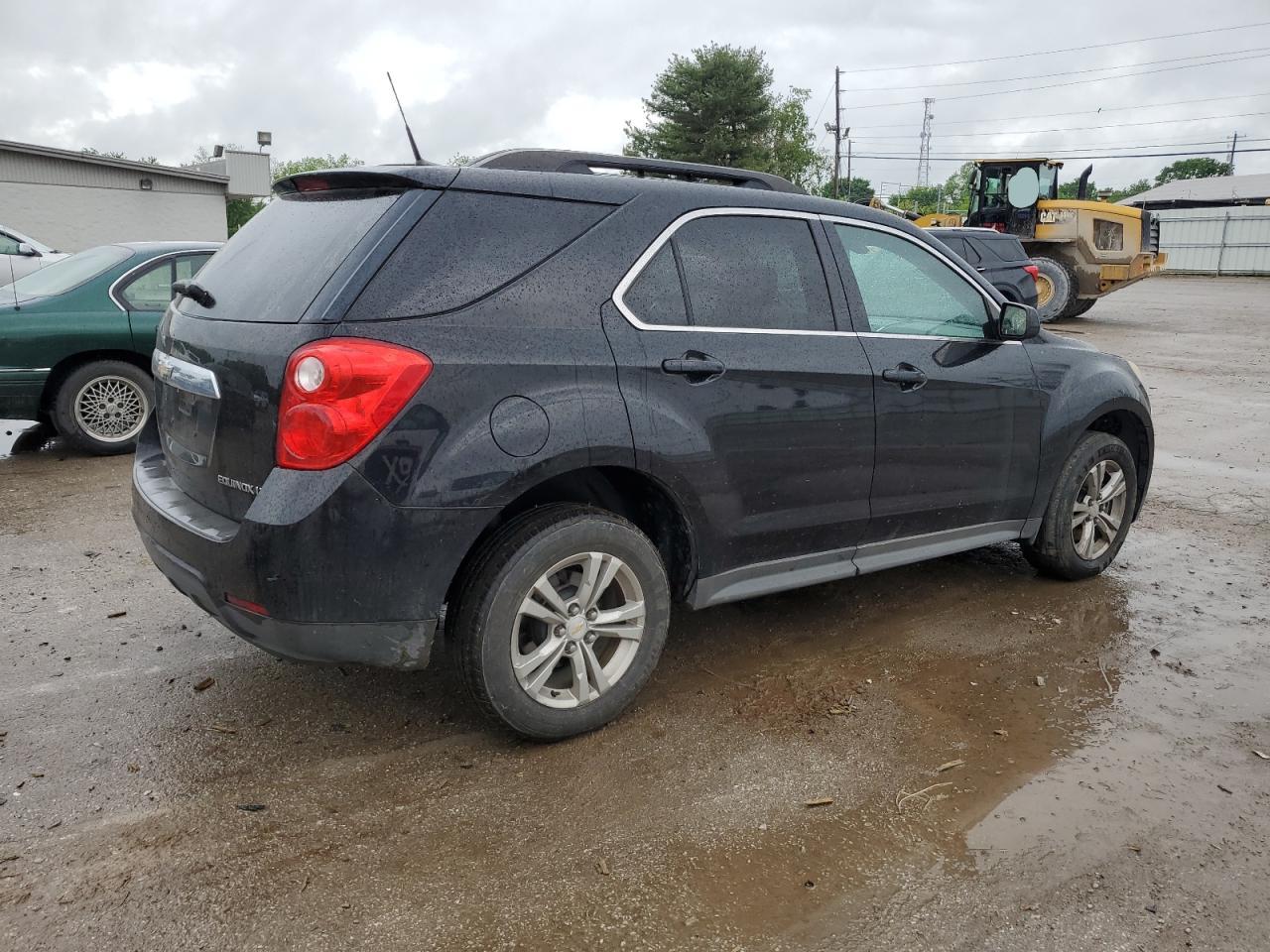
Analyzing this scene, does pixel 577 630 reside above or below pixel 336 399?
below

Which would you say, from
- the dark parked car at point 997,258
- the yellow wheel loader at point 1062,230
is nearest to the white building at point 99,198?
the yellow wheel loader at point 1062,230

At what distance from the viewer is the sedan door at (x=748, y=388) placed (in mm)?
3371

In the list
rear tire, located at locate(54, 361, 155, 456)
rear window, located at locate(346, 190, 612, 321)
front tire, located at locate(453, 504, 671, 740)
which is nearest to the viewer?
rear window, located at locate(346, 190, 612, 321)

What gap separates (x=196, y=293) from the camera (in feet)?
11.6

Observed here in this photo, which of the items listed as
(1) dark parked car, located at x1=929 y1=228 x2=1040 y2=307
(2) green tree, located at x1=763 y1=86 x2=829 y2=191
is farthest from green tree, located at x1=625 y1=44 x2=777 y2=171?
(1) dark parked car, located at x1=929 y1=228 x2=1040 y2=307

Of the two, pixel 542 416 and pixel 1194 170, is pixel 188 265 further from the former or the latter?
pixel 1194 170

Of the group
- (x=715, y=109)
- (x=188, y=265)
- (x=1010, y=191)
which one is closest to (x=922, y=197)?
(x=715, y=109)

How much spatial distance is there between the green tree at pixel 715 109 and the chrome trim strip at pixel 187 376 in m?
52.2

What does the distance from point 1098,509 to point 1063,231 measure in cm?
1654

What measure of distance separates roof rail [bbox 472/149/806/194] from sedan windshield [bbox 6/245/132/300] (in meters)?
5.19

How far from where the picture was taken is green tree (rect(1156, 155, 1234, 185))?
97.4m

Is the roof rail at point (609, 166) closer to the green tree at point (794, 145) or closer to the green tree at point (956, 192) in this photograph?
the green tree at point (794, 145)

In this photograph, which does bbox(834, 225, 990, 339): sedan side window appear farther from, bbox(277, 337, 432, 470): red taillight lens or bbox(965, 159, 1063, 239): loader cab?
bbox(965, 159, 1063, 239): loader cab

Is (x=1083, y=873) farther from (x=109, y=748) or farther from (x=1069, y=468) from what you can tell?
(x=109, y=748)
